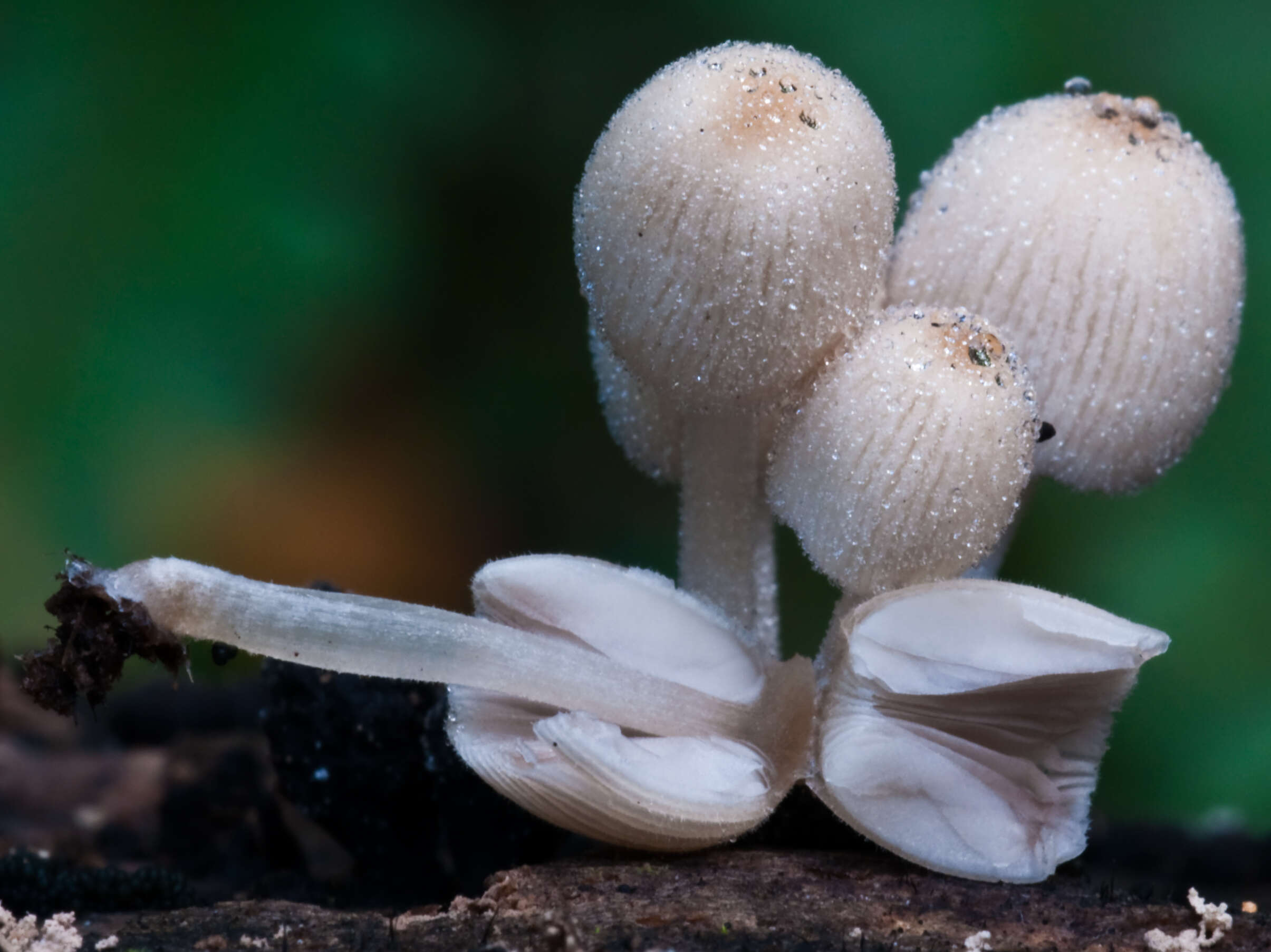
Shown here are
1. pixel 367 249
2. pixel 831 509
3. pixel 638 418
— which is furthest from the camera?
pixel 367 249

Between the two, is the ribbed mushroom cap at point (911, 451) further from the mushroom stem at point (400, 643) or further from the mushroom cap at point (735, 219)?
the mushroom stem at point (400, 643)

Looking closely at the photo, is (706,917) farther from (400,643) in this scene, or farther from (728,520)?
(728,520)

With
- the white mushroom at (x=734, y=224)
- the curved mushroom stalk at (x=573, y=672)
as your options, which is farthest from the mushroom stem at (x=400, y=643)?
the white mushroom at (x=734, y=224)

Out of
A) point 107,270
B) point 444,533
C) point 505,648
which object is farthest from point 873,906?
point 107,270

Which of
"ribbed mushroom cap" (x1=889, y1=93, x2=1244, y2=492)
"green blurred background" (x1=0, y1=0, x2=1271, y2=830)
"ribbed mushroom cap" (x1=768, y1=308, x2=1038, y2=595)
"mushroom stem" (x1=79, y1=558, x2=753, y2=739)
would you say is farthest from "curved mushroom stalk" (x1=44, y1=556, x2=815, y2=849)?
"green blurred background" (x1=0, y1=0, x2=1271, y2=830)

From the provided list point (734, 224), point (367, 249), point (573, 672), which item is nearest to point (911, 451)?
point (734, 224)

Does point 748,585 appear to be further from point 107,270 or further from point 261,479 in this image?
point 107,270
